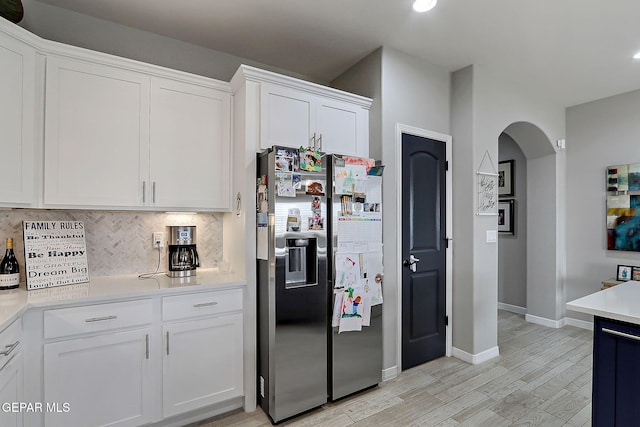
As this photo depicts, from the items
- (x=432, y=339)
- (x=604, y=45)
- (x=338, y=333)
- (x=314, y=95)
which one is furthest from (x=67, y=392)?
(x=604, y=45)

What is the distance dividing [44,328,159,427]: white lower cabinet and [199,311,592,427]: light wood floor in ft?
1.63

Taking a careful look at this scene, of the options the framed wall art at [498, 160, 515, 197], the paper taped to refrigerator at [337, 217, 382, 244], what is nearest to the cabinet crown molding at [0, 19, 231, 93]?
the paper taped to refrigerator at [337, 217, 382, 244]

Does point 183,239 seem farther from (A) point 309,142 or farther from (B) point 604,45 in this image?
(B) point 604,45

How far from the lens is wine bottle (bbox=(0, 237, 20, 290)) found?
6.47ft

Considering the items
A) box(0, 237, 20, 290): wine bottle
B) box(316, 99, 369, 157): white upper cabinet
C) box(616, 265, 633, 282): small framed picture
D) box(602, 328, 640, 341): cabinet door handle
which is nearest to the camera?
box(602, 328, 640, 341): cabinet door handle

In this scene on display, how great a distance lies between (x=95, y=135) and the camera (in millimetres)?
2127

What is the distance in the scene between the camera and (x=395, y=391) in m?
2.61

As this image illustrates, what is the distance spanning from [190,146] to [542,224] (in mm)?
4361

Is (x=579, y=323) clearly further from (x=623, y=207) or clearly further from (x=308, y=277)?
(x=308, y=277)

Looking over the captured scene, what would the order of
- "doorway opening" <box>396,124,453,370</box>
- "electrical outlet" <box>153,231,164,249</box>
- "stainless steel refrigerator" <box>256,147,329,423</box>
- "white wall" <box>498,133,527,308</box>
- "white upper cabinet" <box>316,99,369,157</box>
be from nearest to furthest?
"stainless steel refrigerator" <box>256,147,329,423</box>, "electrical outlet" <box>153,231,164,249</box>, "white upper cabinet" <box>316,99,369,157</box>, "doorway opening" <box>396,124,453,370</box>, "white wall" <box>498,133,527,308</box>

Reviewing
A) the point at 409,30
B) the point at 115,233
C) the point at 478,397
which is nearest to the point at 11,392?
the point at 115,233

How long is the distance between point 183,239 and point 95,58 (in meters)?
1.34

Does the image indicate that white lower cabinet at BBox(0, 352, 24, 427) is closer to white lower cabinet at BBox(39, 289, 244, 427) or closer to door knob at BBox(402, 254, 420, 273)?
white lower cabinet at BBox(39, 289, 244, 427)

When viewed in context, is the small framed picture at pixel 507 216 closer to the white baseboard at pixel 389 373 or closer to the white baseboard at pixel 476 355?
the white baseboard at pixel 476 355
